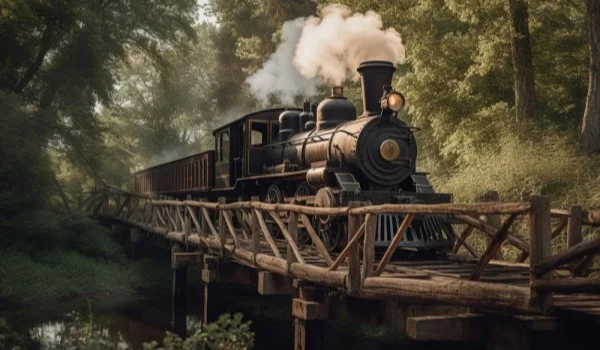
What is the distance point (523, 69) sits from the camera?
1530 cm

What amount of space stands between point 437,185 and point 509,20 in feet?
15.5

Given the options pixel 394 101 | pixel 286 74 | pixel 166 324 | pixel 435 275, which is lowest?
pixel 166 324

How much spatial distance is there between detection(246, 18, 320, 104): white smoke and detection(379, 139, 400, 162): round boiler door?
1615 cm

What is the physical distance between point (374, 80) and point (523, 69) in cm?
692

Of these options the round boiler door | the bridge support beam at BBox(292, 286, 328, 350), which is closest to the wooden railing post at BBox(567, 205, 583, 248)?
the bridge support beam at BBox(292, 286, 328, 350)

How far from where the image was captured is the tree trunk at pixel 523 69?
15180 mm

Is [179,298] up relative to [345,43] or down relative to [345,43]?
down

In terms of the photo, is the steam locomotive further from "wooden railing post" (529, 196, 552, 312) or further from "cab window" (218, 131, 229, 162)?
"wooden railing post" (529, 196, 552, 312)

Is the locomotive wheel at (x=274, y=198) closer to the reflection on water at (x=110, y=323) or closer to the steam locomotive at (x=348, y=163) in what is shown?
the steam locomotive at (x=348, y=163)

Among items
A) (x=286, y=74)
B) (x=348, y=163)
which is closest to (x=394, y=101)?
(x=348, y=163)

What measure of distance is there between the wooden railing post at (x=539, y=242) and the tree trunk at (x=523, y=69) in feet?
37.7

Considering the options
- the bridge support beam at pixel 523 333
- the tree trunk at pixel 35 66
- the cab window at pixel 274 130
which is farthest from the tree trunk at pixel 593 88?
the tree trunk at pixel 35 66

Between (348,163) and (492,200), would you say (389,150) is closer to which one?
(348,163)

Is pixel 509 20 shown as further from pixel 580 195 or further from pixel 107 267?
pixel 107 267
